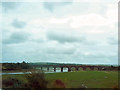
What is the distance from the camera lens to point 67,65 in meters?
101

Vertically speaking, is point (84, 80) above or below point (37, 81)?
below

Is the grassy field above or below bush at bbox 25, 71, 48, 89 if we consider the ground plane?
below

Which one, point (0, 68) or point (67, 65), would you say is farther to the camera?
point (67, 65)

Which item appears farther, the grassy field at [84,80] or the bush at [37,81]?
the grassy field at [84,80]

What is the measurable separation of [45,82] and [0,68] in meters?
49.5

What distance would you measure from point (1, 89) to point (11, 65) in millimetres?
46175

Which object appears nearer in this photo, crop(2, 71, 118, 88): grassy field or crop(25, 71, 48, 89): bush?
crop(25, 71, 48, 89): bush

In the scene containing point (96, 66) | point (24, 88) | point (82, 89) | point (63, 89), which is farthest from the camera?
point (96, 66)

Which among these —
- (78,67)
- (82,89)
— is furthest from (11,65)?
(82,89)

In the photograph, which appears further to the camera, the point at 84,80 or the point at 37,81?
the point at 84,80

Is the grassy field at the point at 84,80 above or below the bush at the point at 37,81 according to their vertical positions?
below

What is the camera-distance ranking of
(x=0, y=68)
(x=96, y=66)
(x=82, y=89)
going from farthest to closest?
(x=96, y=66) < (x=0, y=68) < (x=82, y=89)

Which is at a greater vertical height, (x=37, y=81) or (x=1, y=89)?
(x=37, y=81)

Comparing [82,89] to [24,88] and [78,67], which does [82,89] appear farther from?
[78,67]
